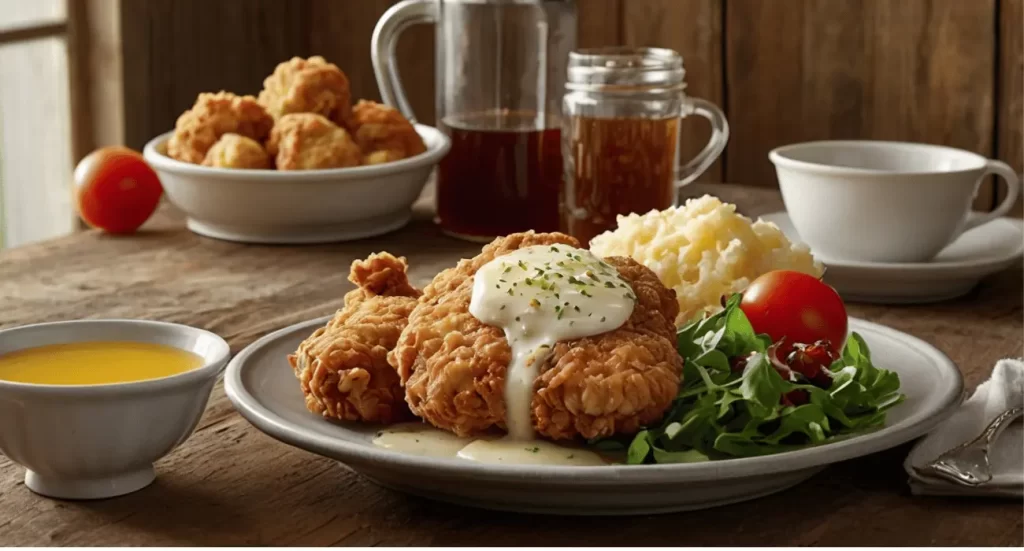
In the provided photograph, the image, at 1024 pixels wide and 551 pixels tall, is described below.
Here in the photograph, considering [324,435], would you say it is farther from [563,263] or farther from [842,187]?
[842,187]

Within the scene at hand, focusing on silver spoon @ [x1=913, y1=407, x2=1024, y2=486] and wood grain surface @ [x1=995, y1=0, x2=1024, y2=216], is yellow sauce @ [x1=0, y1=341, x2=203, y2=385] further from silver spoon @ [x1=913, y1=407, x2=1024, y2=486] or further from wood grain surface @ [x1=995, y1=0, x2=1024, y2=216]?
wood grain surface @ [x1=995, y1=0, x2=1024, y2=216]

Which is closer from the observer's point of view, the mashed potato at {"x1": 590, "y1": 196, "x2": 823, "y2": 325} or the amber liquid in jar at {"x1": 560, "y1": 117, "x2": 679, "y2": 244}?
the mashed potato at {"x1": 590, "y1": 196, "x2": 823, "y2": 325}

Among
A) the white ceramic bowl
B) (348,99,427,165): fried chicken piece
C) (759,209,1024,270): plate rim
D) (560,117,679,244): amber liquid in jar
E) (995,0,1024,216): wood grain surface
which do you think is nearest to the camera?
(759,209,1024,270): plate rim

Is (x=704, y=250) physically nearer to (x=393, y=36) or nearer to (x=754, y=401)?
(x=754, y=401)

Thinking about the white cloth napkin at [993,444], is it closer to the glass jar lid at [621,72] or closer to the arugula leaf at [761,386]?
the arugula leaf at [761,386]

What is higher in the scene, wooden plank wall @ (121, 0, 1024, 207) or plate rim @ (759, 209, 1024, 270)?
wooden plank wall @ (121, 0, 1024, 207)

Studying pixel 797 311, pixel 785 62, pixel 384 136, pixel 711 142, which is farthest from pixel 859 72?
pixel 797 311

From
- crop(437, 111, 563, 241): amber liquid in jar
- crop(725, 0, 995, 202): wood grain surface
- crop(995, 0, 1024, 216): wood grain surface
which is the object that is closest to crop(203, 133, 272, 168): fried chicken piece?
crop(437, 111, 563, 241): amber liquid in jar

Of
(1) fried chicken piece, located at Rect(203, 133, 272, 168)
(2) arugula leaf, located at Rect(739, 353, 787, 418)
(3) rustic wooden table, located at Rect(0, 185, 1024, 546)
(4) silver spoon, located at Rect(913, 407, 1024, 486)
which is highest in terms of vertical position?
(1) fried chicken piece, located at Rect(203, 133, 272, 168)
